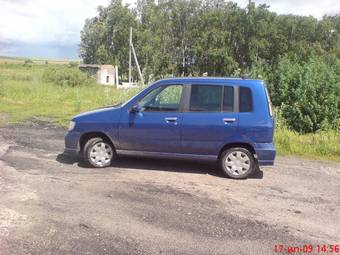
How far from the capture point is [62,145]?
10211 mm

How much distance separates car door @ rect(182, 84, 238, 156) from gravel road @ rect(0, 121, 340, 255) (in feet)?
1.99

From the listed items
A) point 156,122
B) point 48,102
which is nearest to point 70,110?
point 48,102

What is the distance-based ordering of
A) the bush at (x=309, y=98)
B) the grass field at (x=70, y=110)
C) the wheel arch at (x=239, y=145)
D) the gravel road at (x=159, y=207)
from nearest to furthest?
the gravel road at (x=159, y=207) → the wheel arch at (x=239, y=145) → the grass field at (x=70, y=110) → the bush at (x=309, y=98)

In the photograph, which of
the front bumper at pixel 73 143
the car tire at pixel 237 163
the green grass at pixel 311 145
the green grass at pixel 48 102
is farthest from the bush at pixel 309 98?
the front bumper at pixel 73 143

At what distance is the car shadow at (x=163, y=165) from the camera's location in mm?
8062

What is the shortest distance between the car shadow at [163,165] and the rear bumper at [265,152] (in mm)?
501

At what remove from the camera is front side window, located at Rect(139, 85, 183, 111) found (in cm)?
771

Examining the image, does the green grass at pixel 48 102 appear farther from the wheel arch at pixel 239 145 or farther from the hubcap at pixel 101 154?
the wheel arch at pixel 239 145

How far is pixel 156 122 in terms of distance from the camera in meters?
7.64

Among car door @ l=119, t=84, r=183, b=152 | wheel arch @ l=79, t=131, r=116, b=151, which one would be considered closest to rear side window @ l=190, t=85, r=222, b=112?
car door @ l=119, t=84, r=183, b=152

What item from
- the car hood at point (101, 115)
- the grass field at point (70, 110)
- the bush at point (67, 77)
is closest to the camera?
the car hood at point (101, 115)

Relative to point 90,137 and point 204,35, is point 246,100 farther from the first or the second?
point 204,35

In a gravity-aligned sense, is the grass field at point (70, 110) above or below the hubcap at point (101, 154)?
above

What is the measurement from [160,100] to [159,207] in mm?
2474
